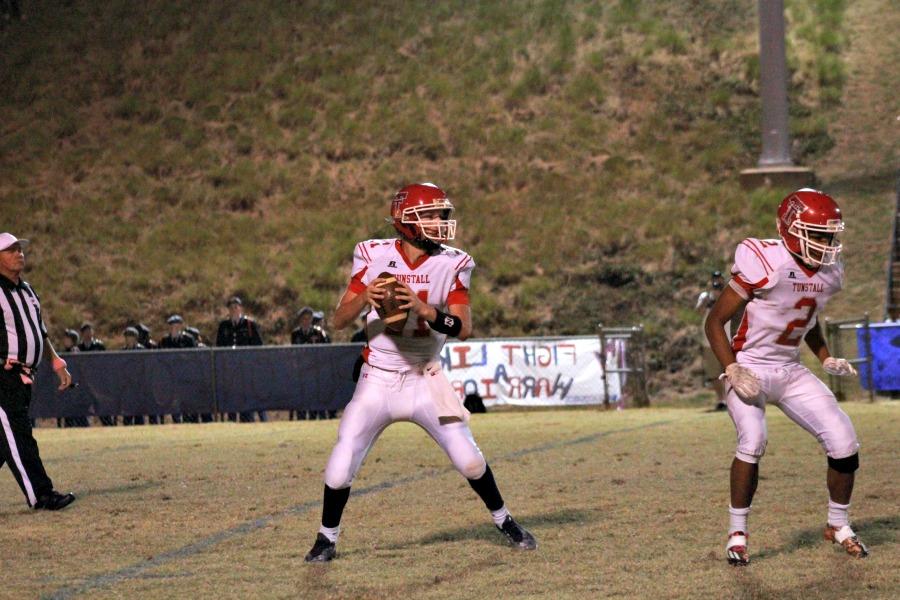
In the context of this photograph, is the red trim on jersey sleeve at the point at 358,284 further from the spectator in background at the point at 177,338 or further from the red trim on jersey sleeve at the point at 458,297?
the spectator in background at the point at 177,338

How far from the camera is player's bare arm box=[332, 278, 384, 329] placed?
7477mm

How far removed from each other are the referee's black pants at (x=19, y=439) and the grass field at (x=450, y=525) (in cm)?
23

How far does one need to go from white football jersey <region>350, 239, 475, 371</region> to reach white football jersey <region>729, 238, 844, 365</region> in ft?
4.87

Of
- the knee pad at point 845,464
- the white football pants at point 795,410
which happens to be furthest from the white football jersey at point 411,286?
the knee pad at point 845,464

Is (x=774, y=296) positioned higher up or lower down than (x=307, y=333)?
higher up

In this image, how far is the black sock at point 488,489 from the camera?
799 centimetres

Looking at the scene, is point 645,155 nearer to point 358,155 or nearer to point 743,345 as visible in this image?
point 358,155

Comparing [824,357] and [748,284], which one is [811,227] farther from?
[824,357]

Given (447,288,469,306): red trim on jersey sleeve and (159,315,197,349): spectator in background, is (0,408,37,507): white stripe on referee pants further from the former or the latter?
(159,315,197,349): spectator in background

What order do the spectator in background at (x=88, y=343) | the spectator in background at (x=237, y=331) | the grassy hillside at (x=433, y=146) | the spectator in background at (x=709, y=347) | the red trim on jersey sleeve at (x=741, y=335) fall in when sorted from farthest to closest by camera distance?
the grassy hillside at (x=433, y=146)
the spectator in background at (x=88, y=343)
the spectator in background at (x=237, y=331)
the spectator in background at (x=709, y=347)
the red trim on jersey sleeve at (x=741, y=335)

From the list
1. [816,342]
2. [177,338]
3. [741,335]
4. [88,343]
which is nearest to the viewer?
A: [741,335]

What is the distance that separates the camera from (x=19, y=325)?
10.6 meters

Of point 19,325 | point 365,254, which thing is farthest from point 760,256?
point 19,325

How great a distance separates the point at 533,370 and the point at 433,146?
17.0m
